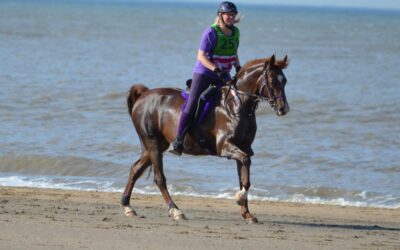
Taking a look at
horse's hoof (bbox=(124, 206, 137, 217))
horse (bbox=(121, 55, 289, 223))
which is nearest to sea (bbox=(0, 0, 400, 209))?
horse (bbox=(121, 55, 289, 223))

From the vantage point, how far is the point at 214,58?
423 inches

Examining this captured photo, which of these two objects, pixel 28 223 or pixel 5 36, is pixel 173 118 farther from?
pixel 5 36

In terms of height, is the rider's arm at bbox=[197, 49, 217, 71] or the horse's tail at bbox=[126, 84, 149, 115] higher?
the rider's arm at bbox=[197, 49, 217, 71]

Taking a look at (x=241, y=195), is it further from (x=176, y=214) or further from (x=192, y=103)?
(x=192, y=103)

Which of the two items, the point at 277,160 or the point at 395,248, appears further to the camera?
the point at 277,160

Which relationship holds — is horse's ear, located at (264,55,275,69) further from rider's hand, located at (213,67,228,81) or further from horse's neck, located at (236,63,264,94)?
rider's hand, located at (213,67,228,81)

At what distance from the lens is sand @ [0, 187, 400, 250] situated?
8961 mm

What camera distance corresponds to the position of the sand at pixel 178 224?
8961 millimetres

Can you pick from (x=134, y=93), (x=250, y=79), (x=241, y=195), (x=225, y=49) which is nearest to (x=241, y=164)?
(x=241, y=195)

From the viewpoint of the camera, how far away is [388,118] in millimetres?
22875

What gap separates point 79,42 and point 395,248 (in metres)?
47.4

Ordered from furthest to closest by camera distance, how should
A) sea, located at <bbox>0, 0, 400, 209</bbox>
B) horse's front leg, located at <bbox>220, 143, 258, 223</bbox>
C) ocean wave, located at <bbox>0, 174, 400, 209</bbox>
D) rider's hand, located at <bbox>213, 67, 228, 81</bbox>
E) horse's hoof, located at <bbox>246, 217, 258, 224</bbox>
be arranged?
sea, located at <bbox>0, 0, 400, 209</bbox> < ocean wave, located at <bbox>0, 174, 400, 209</bbox> < horse's hoof, located at <bbox>246, 217, 258, 224</bbox> < rider's hand, located at <bbox>213, 67, 228, 81</bbox> < horse's front leg, located at <bbox>220, 143, 258, 223</bbox>

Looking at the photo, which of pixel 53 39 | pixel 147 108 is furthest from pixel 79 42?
pixel 147 108

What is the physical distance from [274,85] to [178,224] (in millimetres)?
1864
